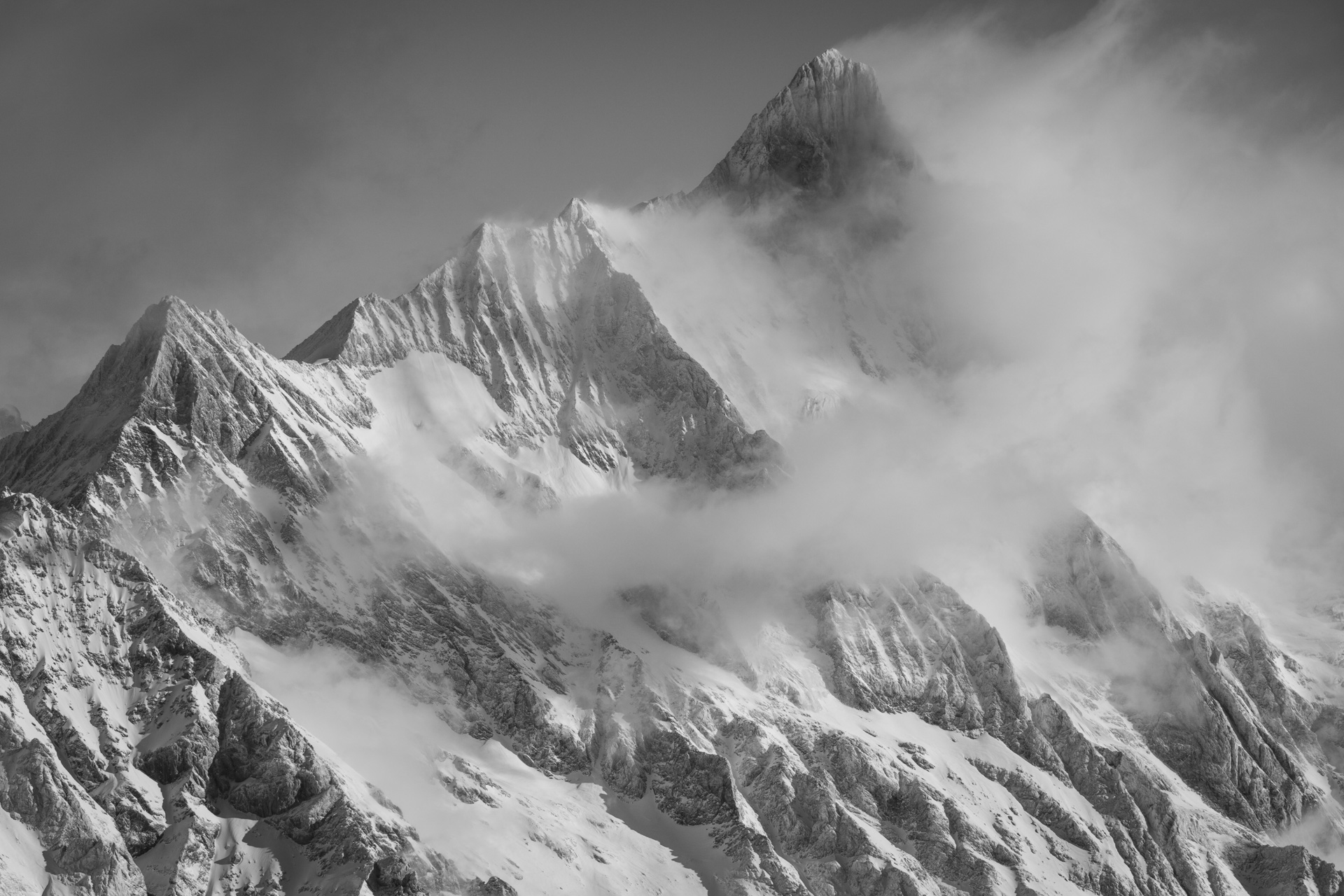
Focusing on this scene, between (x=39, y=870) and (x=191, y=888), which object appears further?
(x=191, y=888)

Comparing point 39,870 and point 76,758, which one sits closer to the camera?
point 39,870

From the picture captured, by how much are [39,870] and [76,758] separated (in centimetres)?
2044

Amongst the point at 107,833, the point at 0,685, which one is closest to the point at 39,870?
the point at 107,833

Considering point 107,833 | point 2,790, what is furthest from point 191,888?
point 2,790

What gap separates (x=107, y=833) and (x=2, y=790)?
14399mm

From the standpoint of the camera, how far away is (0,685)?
198 meters

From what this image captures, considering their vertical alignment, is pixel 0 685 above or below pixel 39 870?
above

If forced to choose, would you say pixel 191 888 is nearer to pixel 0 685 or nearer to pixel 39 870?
pixel 39 870

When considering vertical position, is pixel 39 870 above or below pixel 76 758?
below

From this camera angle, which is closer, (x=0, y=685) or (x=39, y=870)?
(x=39, y=870)

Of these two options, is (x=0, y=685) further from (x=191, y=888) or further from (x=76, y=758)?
(x=191, y=888)

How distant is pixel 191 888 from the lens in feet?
639

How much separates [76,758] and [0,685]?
47.2ft

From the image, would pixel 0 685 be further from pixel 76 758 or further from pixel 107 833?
pixel 107 833
